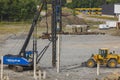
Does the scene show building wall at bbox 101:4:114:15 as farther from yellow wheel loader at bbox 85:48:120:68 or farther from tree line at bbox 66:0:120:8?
yellow wheel loader at bbox 85:48:120:68

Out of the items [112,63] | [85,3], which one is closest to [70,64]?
[112,63]

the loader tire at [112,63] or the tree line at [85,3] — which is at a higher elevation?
the tree line at [85,3]

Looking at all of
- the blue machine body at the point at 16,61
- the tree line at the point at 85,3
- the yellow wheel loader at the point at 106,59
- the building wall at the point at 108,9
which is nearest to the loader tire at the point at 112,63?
the yellow wheel loader at the point at 106,59

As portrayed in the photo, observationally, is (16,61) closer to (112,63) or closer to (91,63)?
(91,63)

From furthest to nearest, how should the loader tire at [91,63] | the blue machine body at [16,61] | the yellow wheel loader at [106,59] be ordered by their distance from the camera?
the loader tire at [91,63]
the yellow wheel loader at [106,59]
the blue machine body at [16,61]

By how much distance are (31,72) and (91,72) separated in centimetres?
429

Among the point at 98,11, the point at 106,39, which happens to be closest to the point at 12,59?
the point at 106,39

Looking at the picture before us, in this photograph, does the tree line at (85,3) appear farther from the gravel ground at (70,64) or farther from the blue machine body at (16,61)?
the blue machine body at (16,61)

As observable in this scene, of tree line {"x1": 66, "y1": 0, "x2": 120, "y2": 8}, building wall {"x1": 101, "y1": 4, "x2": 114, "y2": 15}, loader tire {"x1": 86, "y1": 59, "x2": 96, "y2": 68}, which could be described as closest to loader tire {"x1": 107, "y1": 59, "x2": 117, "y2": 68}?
loader tire {"x1": 86, "y1": 59, "x2": 96, "y2": 68}

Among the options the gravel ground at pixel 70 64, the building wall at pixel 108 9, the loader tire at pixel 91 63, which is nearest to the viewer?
the gravel ground at pixel 70 64

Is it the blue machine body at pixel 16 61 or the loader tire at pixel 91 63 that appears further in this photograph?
the loader tire at pixel 91 63

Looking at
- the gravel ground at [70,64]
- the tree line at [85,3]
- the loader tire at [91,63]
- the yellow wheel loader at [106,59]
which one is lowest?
the gravel ground at [70,64]

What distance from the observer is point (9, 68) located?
31.1 metres

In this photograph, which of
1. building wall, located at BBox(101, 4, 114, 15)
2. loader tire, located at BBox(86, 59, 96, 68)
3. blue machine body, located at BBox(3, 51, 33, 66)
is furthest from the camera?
building wall, located at BBox(101, 4, 114, 15)
